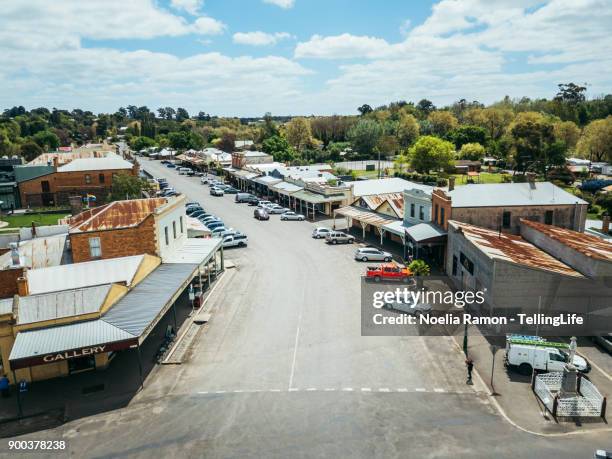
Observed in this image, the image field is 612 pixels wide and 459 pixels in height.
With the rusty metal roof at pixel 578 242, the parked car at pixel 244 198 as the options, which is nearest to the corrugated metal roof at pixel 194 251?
the rusty metal roof at pixel 578 242

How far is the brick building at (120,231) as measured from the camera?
29.3 m

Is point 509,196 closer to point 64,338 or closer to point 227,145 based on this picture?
point 64,338

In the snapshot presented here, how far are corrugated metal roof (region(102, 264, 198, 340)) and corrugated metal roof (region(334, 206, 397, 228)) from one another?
20.2 meters

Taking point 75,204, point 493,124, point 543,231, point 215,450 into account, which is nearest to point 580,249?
point 543,231

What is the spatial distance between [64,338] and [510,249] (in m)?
25.5

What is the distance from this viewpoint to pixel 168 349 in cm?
2483

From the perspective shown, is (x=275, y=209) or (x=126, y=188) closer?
(x=126, y=188)

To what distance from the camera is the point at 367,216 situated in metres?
47.5

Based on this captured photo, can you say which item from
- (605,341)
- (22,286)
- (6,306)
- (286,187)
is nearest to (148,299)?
(22,286)

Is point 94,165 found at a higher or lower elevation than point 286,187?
higher

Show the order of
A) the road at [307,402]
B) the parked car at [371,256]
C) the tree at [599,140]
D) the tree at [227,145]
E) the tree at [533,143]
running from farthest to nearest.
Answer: the tree at [227,145], the tree at [533,143], the tree at [599,140], the parked car at [371,256], the road at [307,402]

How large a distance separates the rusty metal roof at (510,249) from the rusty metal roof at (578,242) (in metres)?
A: 1.21

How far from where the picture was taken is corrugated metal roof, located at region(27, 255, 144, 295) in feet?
83.7

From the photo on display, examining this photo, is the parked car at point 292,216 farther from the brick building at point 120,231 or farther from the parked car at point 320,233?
the brick building at point 120,231
